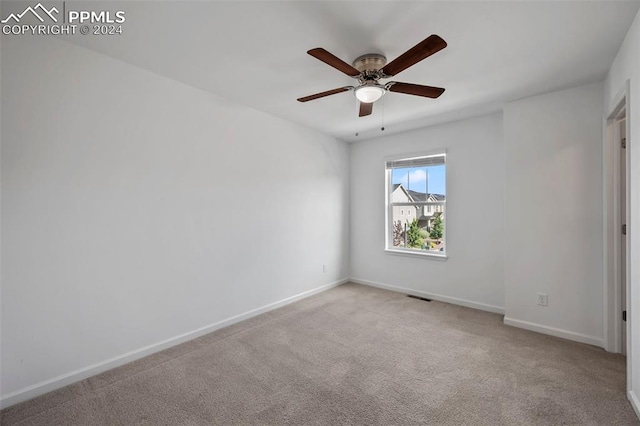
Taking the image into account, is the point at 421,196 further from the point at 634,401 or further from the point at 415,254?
the point at 634,401

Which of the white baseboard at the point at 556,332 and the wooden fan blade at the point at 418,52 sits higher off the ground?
the wooden fan blade at the point at 418,52

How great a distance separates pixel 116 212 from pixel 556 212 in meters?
4.16

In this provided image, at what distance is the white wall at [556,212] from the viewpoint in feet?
8.91

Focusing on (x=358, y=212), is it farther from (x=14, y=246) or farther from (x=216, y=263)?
(x=14, y=246)

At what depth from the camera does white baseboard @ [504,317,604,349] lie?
2689mm

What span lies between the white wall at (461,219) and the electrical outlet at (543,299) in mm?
520

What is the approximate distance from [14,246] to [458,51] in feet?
11.3

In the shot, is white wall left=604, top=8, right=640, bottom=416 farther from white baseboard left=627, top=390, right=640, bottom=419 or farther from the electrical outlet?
the electrical outlet

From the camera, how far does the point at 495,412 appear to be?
180 cm

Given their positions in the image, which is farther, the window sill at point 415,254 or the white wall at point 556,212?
the window sill at point 415,254

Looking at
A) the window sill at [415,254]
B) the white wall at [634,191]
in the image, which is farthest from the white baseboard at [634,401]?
the window sill at [415,254]

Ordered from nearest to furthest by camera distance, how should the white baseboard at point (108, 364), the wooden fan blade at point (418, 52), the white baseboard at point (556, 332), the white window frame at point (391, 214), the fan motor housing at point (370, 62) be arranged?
the wooden fan blade at point (418, 52), the white baseboard at point (108, 364), the fan motor housing at point (370, 62), the white baseboard at point (556, 332), the white window frame at point (391, 214)

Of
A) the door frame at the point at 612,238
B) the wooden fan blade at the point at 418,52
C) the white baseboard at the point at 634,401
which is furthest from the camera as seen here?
the door frame at the point at 612,238

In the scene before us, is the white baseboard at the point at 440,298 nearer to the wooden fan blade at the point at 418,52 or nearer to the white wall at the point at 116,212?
the white wall at the point at 116,212
